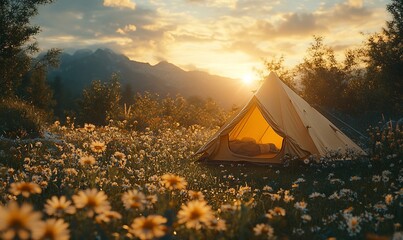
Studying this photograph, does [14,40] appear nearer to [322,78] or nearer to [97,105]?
[97,105]

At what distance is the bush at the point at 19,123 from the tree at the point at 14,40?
883cm

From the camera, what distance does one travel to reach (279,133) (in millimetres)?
11180

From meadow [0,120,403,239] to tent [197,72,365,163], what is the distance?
434 millimetres

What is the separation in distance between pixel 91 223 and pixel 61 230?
39.7 inches

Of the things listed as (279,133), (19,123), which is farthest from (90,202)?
(19,123)

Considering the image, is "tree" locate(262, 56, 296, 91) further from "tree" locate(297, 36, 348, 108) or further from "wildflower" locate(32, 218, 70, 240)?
"wildflower" locate(32, 218, 70, 240)

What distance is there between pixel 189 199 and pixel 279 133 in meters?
5.52

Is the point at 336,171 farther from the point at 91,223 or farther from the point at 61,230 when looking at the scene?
the point at 61,230

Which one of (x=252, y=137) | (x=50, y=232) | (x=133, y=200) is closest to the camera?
(x=50, y=232)

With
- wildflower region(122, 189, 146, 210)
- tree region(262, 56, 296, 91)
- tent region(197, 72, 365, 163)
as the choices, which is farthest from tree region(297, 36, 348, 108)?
wildflower region(122, 189, 146, 210)

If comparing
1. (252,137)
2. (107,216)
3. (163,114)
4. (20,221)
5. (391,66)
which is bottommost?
(252,137)

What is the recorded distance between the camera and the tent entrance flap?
12.2m

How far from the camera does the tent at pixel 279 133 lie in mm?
11298

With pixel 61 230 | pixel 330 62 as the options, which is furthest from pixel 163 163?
pixel 330 62
